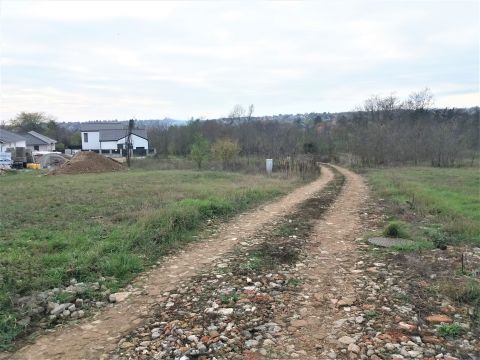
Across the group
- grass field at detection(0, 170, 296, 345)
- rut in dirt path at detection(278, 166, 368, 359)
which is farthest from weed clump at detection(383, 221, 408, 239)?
grass field at detection(0, 170, 296, 345)

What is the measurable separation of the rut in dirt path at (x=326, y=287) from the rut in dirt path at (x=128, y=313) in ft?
5.16

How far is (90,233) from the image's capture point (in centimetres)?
807

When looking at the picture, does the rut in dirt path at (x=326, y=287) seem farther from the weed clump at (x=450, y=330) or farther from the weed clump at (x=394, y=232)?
the weed clump at (x=450, y=330)

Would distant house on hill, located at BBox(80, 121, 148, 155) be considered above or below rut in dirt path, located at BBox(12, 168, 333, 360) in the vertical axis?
above

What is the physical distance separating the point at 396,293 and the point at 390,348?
143 cm


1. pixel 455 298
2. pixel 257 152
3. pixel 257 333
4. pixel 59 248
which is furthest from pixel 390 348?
pixel 257 152

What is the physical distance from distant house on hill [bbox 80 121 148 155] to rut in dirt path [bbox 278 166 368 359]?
190 feet

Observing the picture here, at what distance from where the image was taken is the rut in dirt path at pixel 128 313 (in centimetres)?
384

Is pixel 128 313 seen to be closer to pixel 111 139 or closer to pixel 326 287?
pixel 326 287

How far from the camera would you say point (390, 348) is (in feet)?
12.4

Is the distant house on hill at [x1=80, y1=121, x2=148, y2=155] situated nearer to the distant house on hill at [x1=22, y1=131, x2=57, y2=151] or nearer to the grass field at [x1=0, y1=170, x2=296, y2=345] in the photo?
the distant house on hill at [x1=22, y1=131, x2=57, y2=151]

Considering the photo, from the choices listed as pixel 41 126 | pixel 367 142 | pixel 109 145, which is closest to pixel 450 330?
pixel 367 142

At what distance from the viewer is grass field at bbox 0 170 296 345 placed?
568 cm

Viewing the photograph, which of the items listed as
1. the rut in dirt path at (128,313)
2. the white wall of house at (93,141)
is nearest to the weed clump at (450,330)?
the rut in dirt path at (128,313)
